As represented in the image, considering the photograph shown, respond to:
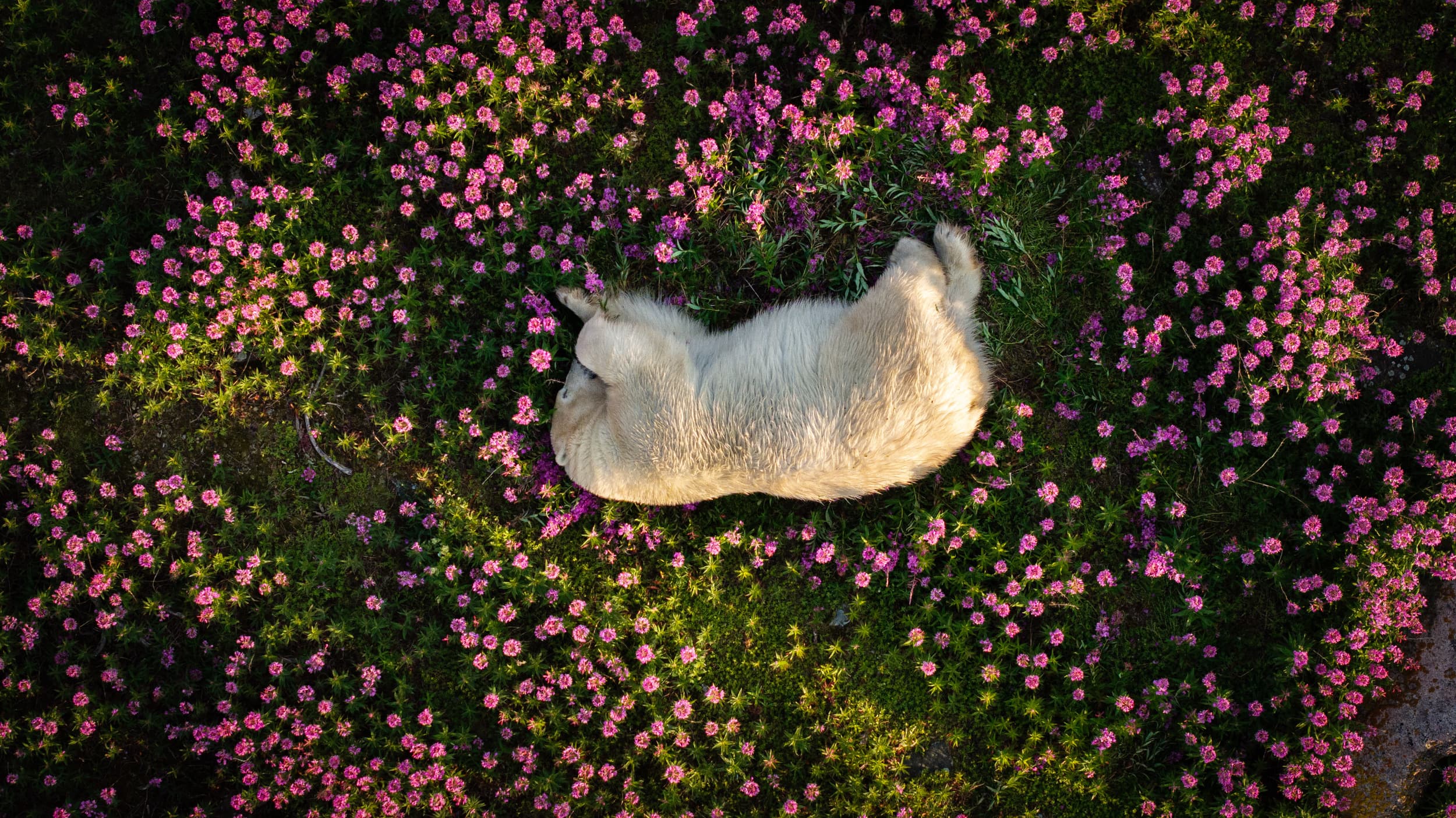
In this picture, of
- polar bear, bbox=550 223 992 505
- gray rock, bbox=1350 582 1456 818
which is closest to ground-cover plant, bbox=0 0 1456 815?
gray rock, bbox=1350 582 1456 818

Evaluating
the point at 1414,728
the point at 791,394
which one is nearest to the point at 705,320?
the point at 791,394

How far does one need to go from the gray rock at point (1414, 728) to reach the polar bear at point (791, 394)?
154 inches

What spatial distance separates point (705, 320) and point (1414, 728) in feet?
20.4

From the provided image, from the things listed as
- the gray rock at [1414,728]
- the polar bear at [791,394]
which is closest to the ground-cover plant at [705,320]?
the gray rock at [1414,728]

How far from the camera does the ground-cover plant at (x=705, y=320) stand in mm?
5816

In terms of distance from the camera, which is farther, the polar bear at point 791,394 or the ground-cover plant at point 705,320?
the ground-cover plant at point 705,320

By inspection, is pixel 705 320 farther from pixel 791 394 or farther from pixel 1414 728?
pixel 1414 728

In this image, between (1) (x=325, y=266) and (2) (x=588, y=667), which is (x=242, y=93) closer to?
(1) (x=325, y=266)

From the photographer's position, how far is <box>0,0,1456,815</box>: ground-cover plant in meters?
5.82

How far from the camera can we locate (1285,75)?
599 cm

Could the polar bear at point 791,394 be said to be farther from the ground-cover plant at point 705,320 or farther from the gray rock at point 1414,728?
the gray rock at point 1414,728

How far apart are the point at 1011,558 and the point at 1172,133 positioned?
11.4 ft

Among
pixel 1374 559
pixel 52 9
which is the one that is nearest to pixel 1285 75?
pixel 1374 559

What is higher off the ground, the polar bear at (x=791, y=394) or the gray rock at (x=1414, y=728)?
the polar bear at (x=791, y=394)
